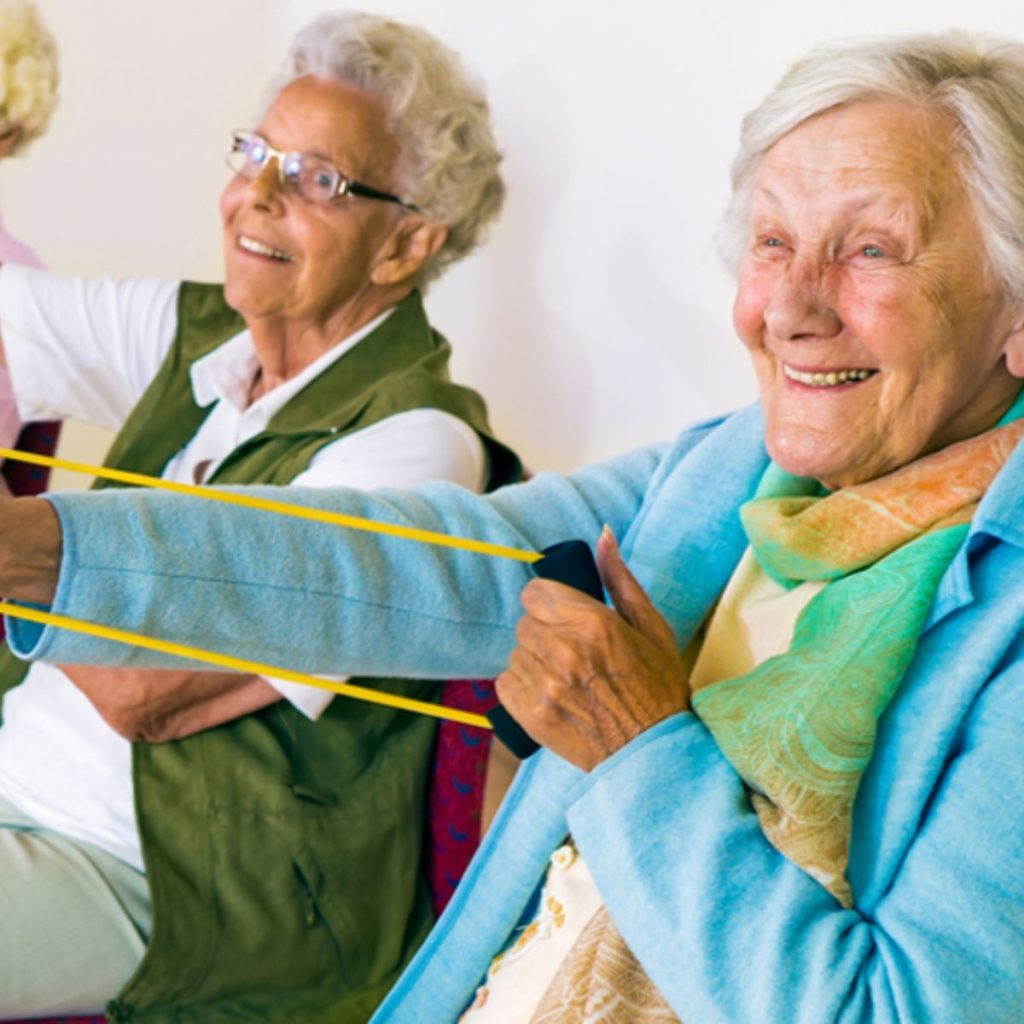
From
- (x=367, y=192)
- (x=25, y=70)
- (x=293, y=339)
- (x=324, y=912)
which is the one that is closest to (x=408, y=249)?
(x=367, y=192)

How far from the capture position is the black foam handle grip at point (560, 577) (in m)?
1.23

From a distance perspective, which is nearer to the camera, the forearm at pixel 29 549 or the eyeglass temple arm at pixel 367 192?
the forearm at pixel 29 549

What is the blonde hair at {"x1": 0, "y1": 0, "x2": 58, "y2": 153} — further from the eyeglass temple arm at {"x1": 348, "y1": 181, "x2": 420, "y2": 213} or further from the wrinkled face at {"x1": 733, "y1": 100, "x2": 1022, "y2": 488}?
the wrinkled face at {"x1": 733, "y1": 100, "x2": 1022, "y2": 488}

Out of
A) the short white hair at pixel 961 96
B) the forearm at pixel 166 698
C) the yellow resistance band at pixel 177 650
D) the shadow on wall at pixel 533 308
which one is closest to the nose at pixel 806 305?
→ the short white hair at pixel 961 96

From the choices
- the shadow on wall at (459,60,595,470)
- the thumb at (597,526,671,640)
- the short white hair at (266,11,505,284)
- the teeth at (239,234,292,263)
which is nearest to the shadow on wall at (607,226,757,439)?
the shadow on wall at (459,60,595,470)

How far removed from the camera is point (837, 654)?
3.85 feet

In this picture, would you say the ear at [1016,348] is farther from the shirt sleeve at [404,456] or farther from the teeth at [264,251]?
the teeth at [264,251]

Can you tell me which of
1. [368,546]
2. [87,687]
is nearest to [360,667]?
[368,546]

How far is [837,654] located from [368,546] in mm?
426

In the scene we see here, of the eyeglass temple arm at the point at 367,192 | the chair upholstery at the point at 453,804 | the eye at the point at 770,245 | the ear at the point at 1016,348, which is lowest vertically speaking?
Answer: the chair upholstery at the point at 453,804

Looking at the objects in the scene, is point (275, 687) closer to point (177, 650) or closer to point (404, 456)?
point (404, 456)

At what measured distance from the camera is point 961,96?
1233 mm

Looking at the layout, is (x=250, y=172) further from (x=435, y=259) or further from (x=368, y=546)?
(x=368, y=546)

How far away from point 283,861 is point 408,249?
33.9 inches
